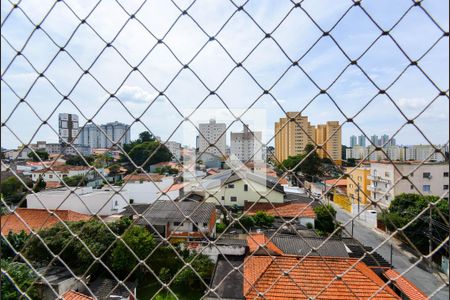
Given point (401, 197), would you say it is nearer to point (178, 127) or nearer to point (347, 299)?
point (347, 299)

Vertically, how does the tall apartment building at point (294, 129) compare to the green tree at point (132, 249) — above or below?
above

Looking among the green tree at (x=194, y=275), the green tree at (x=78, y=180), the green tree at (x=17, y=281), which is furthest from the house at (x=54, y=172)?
the green tree at (x=194, y=275)

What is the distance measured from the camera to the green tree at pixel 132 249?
372cm

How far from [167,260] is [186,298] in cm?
69

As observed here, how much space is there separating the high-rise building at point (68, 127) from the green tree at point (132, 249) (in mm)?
2924

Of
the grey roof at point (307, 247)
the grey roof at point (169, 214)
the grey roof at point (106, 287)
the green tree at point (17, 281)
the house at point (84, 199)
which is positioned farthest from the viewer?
the grey roof at point (169, 214)

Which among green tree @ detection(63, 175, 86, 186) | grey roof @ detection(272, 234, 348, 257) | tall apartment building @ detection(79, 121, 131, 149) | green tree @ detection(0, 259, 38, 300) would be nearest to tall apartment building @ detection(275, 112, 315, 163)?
tall apartment building @ detection(79, 121, 131, 149)

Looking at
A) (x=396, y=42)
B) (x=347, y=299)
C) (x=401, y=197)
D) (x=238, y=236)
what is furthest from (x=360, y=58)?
(x=401, y=197)

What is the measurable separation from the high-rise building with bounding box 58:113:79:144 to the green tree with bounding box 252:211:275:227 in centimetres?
632

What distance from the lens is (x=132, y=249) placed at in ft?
11.7

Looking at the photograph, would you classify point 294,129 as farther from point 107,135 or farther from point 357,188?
point 107,135

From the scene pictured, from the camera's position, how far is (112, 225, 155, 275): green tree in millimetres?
3725

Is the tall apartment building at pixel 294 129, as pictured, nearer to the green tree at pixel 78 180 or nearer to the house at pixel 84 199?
the green tree at pixel 78 180

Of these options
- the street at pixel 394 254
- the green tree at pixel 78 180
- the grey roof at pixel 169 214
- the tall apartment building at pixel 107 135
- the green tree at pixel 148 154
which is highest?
the tall apartment building at pixel 107 135
